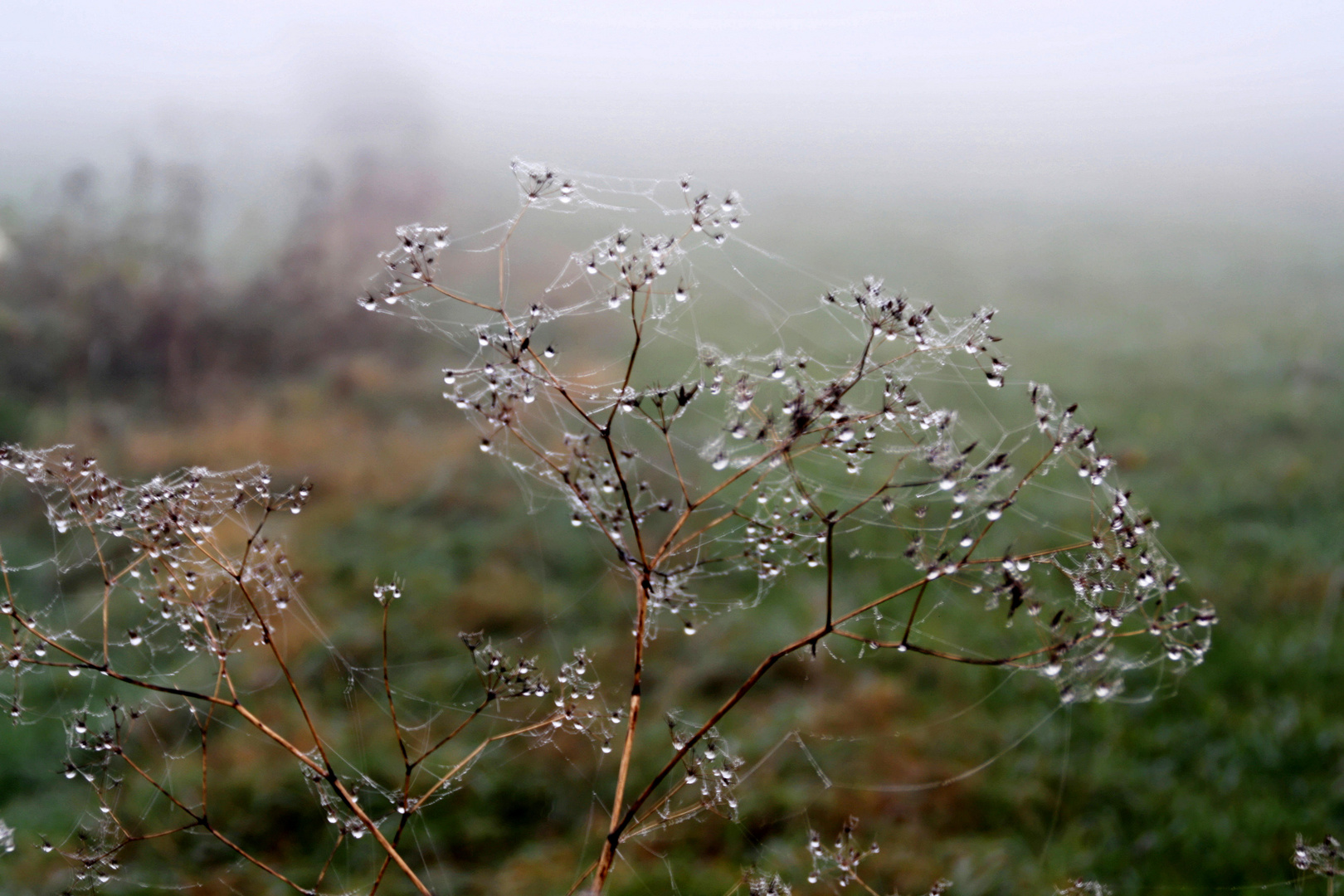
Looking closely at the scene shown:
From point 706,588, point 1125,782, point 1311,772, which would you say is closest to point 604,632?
point 706,588

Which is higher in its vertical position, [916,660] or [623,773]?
[623,773]

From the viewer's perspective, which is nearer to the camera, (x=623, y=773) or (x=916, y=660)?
(x=623, y=773)

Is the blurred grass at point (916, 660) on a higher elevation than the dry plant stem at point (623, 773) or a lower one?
lower

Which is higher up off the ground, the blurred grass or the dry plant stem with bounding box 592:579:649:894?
the dry plant stem with bounding box 592:579:649:894

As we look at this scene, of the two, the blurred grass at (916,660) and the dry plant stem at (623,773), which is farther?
the blurred grass at (916,660)

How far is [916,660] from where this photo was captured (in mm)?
1739

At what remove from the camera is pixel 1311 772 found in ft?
4.46

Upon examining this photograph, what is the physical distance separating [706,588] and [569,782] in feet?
2.18

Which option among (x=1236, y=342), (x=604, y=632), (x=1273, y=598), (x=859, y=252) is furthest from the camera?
(x=859, y=252)

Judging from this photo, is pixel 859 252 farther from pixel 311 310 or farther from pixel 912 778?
pixel 912 778

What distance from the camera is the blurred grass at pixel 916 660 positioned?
1302 mm

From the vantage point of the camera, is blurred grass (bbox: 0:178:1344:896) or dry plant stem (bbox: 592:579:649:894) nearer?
dry plant stem (bbox: 592:579:649:894)

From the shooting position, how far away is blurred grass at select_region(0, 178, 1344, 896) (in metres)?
1.30

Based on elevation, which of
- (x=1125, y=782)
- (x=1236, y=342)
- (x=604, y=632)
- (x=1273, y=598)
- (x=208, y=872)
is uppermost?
(x=1236, y=342)
